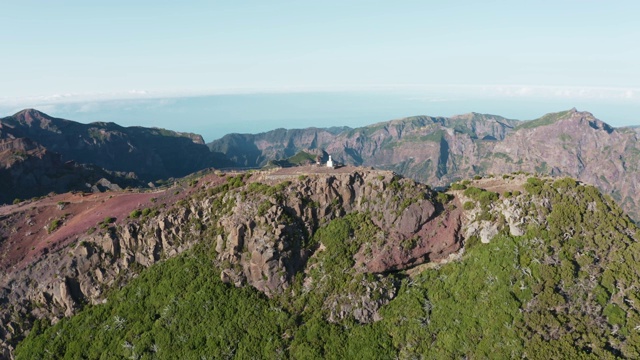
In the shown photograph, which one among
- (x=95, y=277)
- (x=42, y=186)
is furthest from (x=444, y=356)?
(x=42, y=186)

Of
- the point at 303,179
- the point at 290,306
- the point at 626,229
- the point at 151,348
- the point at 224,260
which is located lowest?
the point at 151,348

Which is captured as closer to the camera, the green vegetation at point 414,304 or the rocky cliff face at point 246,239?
the green vegetation at point 414,304

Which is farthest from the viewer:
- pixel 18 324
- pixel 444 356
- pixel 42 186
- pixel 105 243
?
pixel 42 186

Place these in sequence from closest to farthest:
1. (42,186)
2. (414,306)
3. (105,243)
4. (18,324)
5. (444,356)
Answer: (444,356) → (414,306) → (18,324) → (105,243) → (42,186)

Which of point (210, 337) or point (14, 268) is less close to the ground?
point (14, 268)

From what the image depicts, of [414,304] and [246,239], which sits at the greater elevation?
[246,239]

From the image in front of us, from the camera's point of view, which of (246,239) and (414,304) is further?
(246,239)

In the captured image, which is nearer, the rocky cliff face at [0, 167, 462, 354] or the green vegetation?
the green vegetation

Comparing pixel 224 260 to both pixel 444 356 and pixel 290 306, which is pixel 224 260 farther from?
pixel 444 356
